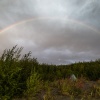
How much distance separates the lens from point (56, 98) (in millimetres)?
8938

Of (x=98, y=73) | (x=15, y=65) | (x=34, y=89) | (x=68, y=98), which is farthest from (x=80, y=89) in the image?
(x=98, y=73)

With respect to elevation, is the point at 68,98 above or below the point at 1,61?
below

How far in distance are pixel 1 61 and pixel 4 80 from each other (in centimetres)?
87

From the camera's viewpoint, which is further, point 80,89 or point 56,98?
point 80,89

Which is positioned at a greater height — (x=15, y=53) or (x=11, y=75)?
(x=15, y=53)

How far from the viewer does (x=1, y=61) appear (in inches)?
372

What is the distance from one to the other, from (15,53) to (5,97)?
6.63ft

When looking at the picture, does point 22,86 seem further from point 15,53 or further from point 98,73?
point 98,73

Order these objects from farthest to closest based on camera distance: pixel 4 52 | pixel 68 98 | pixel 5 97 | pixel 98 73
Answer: pixel 98 73 → pixel 4 52 → pixel 68 98 → pixel 5 97

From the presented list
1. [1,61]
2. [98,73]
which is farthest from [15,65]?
[98,73]

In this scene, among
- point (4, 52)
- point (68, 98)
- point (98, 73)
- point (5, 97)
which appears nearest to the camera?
point (5, 97)

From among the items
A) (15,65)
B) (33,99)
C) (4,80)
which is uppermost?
(15,65)

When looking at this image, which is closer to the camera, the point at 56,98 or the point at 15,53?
the point at 56,98

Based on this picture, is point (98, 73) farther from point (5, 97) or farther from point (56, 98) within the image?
point (5, 97)
